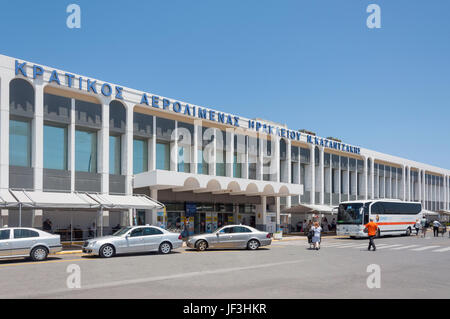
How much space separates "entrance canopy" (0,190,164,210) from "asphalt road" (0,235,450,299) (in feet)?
15.2

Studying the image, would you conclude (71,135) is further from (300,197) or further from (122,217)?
(300,197)

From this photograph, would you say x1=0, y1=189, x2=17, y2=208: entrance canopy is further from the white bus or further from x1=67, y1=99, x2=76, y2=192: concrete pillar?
the white bus

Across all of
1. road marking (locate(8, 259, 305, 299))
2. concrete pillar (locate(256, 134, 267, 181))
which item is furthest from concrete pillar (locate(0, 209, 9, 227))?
concrete pillar (locate(256, 134, 267, 181))

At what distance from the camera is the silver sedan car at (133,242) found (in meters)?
18.9

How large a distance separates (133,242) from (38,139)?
968 centimetres

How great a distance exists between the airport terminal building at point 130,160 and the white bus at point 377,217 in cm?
541

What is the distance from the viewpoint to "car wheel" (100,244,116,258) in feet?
61.9

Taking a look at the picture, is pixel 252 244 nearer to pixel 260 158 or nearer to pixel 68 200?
pixel 68 200

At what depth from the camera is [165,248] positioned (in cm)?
2100

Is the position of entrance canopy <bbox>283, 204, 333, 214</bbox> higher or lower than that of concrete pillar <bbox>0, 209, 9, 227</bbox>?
lower

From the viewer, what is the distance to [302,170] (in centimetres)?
4653

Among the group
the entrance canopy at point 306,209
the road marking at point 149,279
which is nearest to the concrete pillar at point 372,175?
the entrance canopy at point 306,209

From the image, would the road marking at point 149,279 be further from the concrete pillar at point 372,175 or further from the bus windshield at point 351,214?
the concrete pillar at point 372,175
